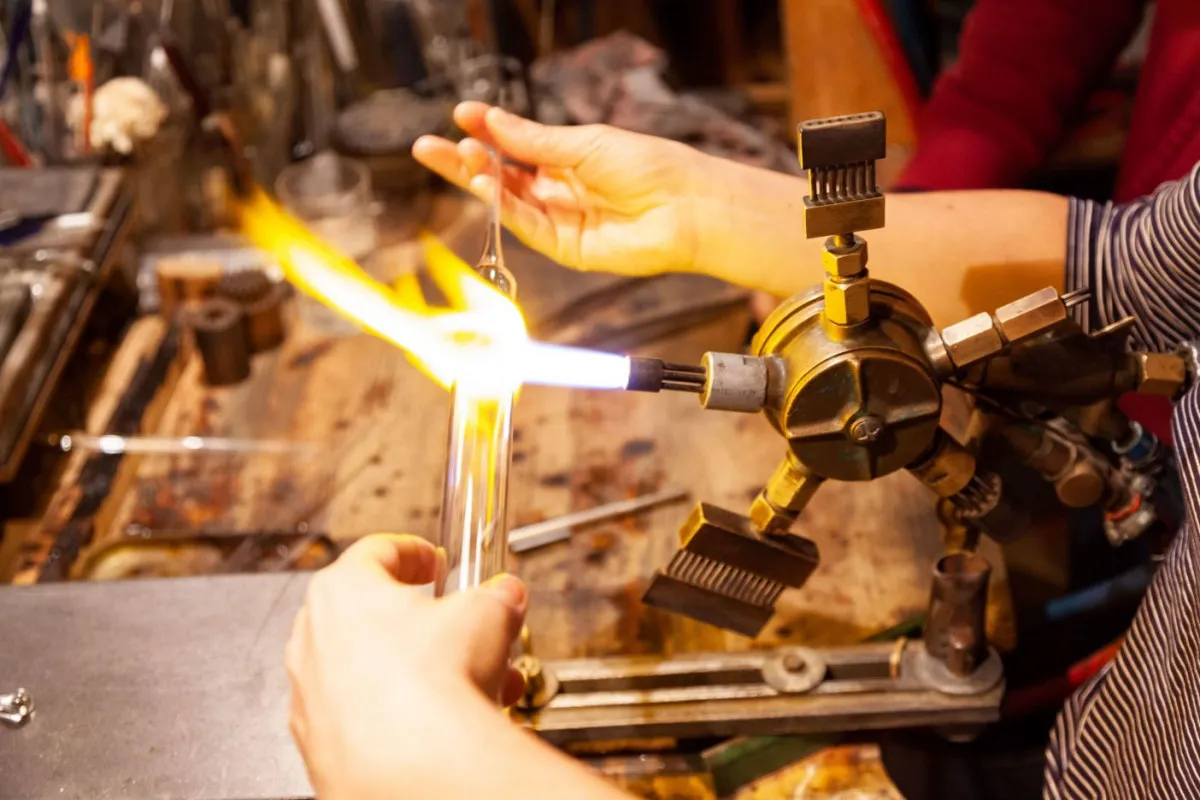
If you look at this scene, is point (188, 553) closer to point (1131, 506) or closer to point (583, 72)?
point (1131, 506)

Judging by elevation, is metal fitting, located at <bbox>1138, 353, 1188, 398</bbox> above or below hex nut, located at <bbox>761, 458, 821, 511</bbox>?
above

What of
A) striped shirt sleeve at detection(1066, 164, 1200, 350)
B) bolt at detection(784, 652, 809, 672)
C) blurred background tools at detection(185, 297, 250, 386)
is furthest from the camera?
blurred background tools at detection(185, 297, 250, 386)

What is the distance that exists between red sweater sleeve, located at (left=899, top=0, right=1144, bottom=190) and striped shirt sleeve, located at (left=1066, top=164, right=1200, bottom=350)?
20.1 inches

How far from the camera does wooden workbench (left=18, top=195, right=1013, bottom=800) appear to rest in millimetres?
952

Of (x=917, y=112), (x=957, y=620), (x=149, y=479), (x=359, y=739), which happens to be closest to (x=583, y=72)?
(x=917, y=112)

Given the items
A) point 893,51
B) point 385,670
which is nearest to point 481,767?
point 385,670

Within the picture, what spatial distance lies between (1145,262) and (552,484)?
0.61 metres

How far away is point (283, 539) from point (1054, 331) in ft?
2.54

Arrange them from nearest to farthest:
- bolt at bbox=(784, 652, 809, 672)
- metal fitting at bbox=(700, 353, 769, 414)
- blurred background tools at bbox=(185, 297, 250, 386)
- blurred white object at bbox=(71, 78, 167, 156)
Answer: metal fitting at bbox=(700, 353, 769, 414)
bolt at bbox=(784, 652, 809, 672)
blurred background tools at bbox=(185, 297, 250, 386)
blurred white object at bbox=(71, 78, 167, 156)

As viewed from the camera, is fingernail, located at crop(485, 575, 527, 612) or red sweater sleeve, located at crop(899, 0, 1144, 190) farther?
red sweater sleeve, located at crop(899, 0, 1144, 190)

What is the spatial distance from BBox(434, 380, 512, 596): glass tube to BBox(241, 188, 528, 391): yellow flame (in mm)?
22

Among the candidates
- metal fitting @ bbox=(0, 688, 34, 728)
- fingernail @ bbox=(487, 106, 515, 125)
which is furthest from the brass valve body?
metal fitting @ bbox=(0, 688, 34, 728)

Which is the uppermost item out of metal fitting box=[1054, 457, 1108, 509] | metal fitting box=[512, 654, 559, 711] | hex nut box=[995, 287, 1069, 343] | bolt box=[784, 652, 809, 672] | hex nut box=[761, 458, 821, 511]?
hex nut box=[995, 287, 1069, 343]

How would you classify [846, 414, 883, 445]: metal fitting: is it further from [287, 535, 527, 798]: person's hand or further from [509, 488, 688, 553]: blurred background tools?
[509, 488, 688, 553]: blurred background tools
